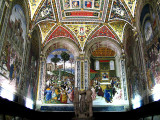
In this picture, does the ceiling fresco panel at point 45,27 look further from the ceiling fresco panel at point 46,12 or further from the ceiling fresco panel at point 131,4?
the ceiling fresco panel at point 131,4

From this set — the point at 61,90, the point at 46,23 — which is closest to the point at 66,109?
the point at 61,90

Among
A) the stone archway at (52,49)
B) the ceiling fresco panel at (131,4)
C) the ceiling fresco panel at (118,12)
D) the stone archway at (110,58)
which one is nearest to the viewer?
the ceiling fresco panel at (131,4)

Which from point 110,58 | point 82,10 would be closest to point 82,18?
point 82,10

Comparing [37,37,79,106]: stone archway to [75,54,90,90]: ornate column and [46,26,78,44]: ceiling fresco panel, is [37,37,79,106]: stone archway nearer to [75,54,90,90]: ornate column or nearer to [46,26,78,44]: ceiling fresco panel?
[46,26,78,44]: ceiling fresco panel

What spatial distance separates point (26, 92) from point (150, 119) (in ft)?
26.9

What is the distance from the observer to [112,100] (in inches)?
587

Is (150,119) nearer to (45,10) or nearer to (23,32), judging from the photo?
(23,32)

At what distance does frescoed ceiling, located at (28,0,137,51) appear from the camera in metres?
12.8

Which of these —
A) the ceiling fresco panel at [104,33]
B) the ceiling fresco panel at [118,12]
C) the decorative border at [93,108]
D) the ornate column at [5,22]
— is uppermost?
the ceiling fresco panel at [118,12]

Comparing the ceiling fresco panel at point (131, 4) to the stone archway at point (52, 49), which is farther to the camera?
the stone archway at point (52, 49)

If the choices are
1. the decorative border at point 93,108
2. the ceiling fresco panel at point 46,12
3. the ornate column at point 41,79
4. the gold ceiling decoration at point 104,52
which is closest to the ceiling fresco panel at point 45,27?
the ceiling fresco panel at point 46,12

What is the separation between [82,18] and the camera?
14.8 meters

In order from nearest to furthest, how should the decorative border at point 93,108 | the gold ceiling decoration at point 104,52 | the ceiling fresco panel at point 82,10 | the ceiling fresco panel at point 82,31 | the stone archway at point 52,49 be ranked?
the ceiling fresco panel at point 82,10, the decorative border at point 93,108, the stone archway at point 52,49, the ceiling fresco panel at point 82,31, the gold ceiling decoration at point 104,52

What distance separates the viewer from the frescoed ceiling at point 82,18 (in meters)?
12.8
